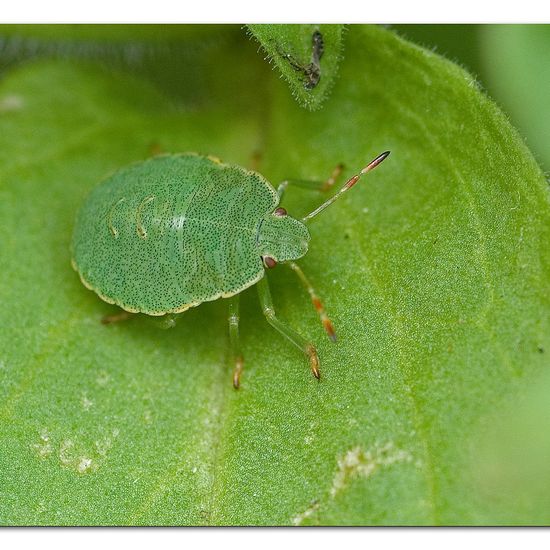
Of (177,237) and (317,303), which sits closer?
(317,303)

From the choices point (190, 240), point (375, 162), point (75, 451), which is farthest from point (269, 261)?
point (75, 451)

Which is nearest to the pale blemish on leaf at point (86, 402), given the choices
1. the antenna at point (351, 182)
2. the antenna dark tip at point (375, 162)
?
the antenna at point (351, 182)

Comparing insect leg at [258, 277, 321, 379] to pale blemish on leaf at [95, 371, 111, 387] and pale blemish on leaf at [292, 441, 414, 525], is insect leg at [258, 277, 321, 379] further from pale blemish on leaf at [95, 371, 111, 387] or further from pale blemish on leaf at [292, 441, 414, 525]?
pale blemish on leaf at [95, 371, 111, 387]

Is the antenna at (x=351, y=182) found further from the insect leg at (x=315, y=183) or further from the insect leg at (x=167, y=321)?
the insect leg at (x=167, y=321)

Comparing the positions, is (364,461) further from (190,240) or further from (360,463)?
(190,240)

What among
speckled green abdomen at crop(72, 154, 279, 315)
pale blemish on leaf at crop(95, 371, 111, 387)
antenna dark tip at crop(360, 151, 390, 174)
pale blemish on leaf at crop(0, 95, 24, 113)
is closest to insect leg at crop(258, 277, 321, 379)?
speckled green abdomen at crop(72, 154, 279, 315)

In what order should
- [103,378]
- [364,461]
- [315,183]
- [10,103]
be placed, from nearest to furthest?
[364,461], [103,378], [315,183], [10,103]

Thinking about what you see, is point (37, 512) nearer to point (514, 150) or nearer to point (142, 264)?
point (142, 264)
